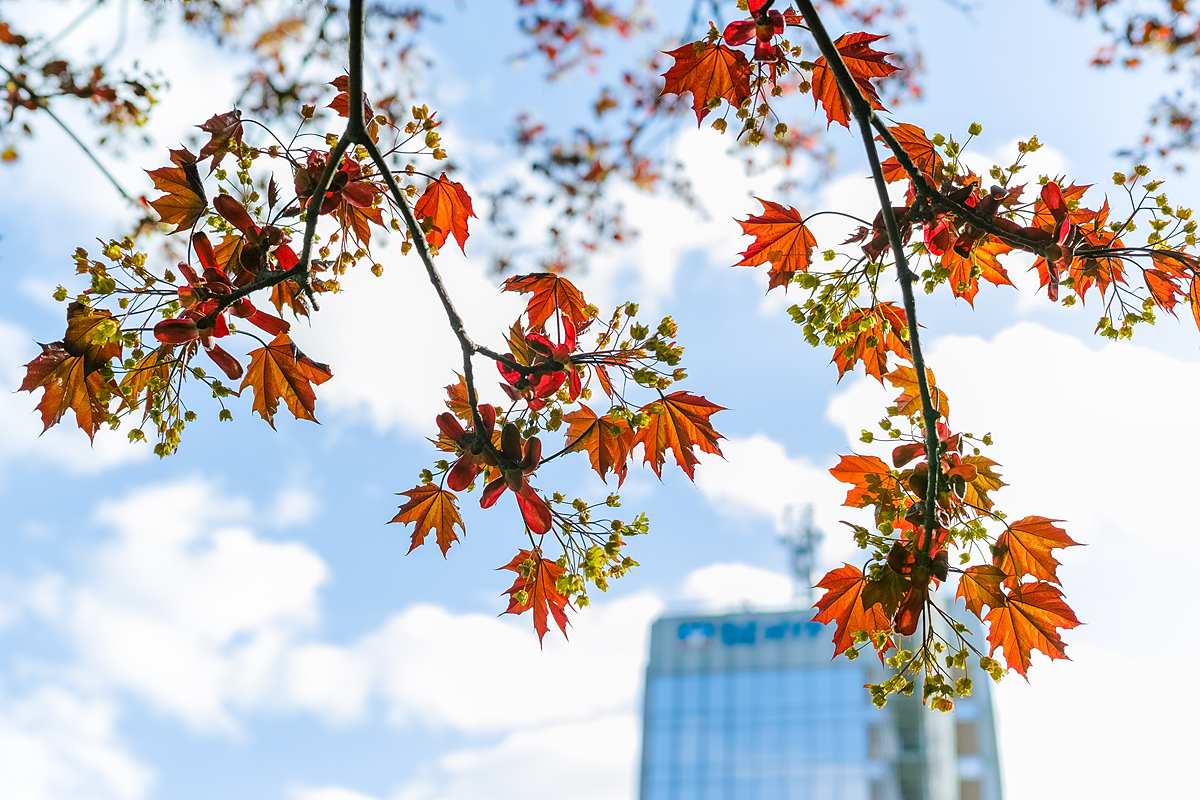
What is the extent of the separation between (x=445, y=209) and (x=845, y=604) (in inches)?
52.8

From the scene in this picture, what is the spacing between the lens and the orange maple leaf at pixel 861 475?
1772 mm

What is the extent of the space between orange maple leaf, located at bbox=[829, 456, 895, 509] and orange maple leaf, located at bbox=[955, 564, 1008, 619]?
0.23 m

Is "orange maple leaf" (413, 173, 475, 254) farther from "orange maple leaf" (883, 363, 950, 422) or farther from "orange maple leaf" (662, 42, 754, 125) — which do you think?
"orange maple leaf" (883, 363, 950, 422)

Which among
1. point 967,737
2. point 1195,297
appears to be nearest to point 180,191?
point 1195,297

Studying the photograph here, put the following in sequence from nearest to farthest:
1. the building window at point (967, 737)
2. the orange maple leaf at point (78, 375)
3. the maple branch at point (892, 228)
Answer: the maple branch at point (892, 228)
the orange maple leaf at point (78, 375)
the building window at point (967, 737)

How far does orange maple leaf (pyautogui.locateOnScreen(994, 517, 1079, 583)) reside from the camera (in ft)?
5.84

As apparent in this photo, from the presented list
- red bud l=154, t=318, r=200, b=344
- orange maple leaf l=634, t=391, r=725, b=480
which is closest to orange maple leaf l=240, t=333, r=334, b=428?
red bud l=154, t=318, r=200, b=344

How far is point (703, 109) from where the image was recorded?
185 centimetres

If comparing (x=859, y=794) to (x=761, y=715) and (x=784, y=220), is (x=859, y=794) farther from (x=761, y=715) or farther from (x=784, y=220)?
(x=784, y=220)

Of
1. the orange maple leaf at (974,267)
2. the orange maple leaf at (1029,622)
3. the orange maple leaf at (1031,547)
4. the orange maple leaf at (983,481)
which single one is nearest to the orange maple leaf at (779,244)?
the orange maple leaf at (974,267)

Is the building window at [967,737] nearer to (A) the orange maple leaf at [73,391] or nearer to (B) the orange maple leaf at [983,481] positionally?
(B) the orange maple leaf at [983,481]

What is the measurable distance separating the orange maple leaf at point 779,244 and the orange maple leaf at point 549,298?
415 millimetres

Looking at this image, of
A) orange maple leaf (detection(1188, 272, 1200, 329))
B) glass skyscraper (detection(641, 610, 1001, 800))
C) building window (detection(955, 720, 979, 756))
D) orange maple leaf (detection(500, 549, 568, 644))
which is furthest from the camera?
building window (detection(955, 720, 979, 756))

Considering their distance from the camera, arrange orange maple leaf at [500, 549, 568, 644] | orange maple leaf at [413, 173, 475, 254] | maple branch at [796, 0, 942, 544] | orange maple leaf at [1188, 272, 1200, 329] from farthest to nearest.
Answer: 1. orange maple leaf at [413, 173, 475, 254]
2. orange maple leaf at [500, 549, 568, 644]
3. orange maple leaf at [1188, 272, 1200, 329]
4. maple branch at [796, 0, 942, 544]
